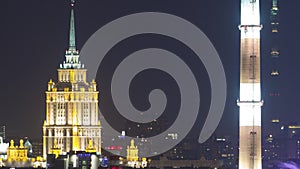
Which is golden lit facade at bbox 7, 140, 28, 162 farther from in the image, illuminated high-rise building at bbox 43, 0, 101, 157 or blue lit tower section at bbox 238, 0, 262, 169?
blue lit tower section at bbox 238, 0, 262, 169

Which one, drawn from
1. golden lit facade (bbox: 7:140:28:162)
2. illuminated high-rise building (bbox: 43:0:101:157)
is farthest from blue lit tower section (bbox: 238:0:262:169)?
illuminated high-rise building (bbox: 43:0:101:157)

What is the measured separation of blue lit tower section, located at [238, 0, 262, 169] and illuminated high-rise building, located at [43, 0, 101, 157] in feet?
275

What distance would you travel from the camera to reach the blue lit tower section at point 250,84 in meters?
108

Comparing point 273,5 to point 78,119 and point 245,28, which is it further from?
point 78,119

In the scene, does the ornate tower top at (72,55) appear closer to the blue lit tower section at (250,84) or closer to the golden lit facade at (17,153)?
the golden lit facade at (17,153)

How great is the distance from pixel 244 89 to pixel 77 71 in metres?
86.9

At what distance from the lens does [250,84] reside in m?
109

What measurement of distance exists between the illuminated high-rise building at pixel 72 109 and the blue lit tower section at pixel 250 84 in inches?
3296

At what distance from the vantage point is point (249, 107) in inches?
4277

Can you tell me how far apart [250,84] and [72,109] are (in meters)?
87.9

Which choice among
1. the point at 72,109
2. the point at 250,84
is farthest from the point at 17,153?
the point at 250,84

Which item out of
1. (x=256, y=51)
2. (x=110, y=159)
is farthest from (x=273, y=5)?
(x=110, y=159)

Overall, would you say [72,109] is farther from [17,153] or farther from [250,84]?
[250,84]

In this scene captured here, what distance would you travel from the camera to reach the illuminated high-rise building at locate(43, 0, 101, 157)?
193 metres
